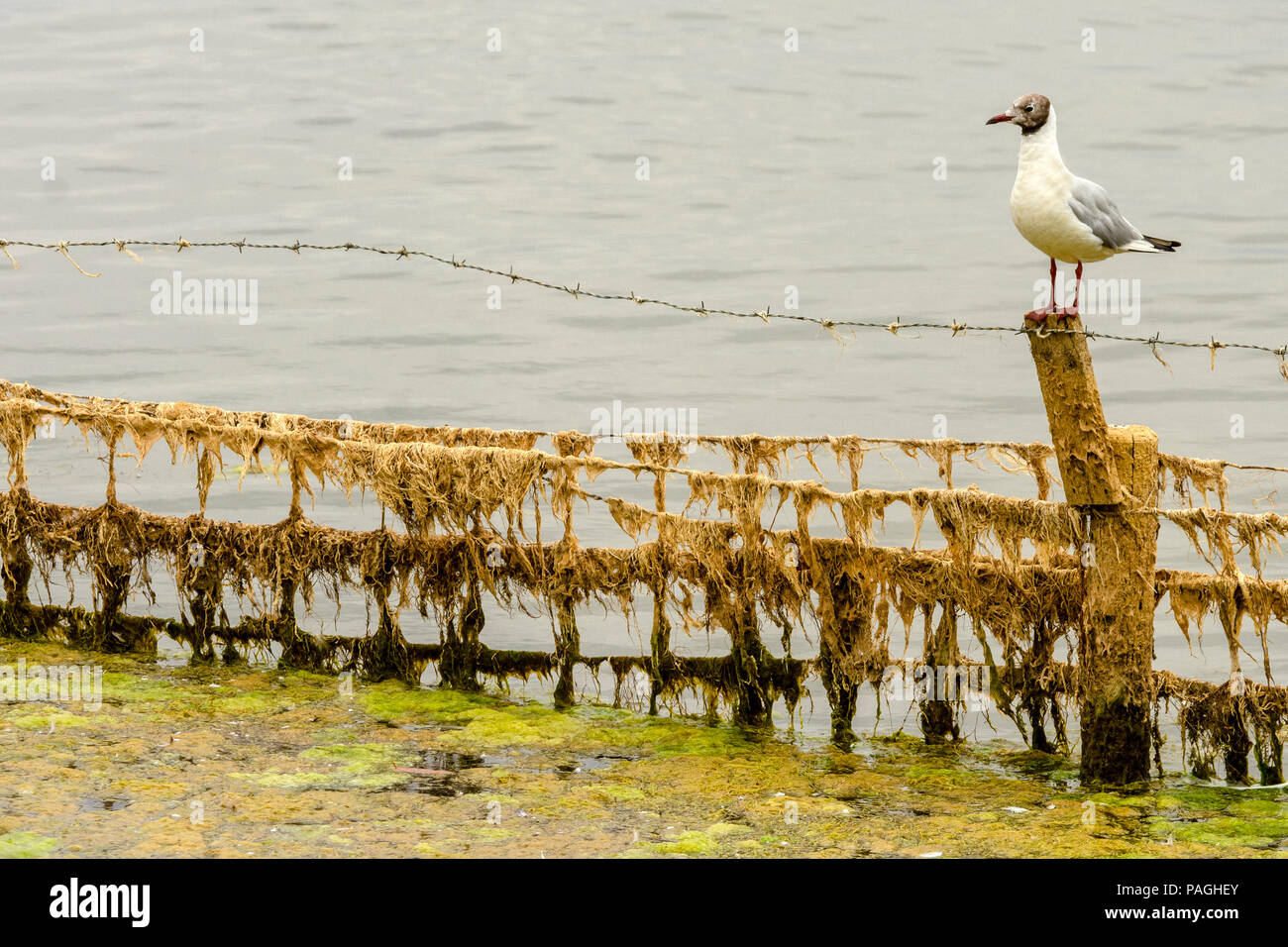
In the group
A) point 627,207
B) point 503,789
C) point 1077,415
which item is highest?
point 627,207

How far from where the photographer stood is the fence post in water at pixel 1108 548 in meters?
7.85

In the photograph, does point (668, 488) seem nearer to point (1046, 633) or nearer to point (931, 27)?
point (1046, 633)

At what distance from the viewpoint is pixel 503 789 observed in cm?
826

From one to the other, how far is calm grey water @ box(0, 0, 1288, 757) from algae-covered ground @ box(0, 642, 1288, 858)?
4582mm

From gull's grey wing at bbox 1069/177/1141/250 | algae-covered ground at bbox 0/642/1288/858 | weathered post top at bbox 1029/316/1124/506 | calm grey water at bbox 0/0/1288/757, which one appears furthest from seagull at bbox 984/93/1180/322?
calm grey water at bbox 0/0/1288/757

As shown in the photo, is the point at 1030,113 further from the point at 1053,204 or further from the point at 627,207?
the point at 627,207

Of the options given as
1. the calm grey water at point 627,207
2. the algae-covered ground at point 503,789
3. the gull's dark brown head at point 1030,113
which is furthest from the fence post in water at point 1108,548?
the calm grey water at point 627,207

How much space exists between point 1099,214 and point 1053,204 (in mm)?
250

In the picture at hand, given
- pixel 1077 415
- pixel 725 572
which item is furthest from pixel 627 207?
pixel 1077 415

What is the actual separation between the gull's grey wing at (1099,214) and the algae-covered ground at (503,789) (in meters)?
3.00

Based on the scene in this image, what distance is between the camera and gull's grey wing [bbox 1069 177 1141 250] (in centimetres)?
735

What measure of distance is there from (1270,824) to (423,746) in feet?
15.6

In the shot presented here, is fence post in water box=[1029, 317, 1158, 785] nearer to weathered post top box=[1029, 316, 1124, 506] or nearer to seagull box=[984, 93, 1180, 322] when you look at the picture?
weathered post top box=[1029, 316, 1124, 506]

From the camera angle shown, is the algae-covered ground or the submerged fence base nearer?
the algae-covered ground
